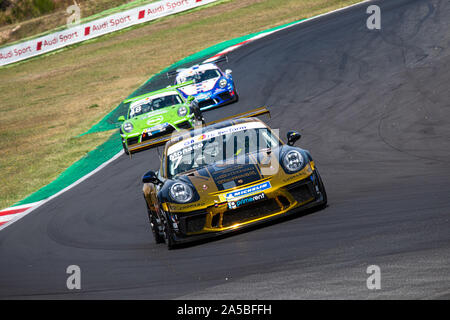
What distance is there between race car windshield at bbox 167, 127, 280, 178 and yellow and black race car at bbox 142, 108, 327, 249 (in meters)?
0.01

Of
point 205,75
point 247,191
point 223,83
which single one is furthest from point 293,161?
point 205,75

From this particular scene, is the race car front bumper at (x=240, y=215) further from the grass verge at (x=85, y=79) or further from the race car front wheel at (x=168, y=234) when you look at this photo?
the grass verge at (x=85, y=79)

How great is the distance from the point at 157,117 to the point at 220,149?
685 cm

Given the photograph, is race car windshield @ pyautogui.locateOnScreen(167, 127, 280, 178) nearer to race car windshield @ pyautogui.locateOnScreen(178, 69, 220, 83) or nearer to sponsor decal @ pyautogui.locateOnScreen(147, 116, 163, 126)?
sponsor decal @ pyautogui.locateOnScreen(147, 116, 163, 126)

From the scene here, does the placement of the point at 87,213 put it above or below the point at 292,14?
below

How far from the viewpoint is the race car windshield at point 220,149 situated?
771 centimetres

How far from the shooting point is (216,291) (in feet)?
16.9

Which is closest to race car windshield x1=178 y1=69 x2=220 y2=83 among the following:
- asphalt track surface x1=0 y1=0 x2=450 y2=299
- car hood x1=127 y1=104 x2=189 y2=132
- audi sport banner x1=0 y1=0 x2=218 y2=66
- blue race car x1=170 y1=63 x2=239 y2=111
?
blue race car x1=170 y1=63 x2=239 y2=111

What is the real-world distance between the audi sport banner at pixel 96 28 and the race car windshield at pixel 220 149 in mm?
32832

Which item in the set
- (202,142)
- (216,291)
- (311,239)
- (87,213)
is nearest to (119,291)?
(216,291)

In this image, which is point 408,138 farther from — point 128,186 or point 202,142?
point 128,186

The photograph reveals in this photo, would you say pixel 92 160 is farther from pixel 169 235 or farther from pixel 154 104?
pixel 169 235

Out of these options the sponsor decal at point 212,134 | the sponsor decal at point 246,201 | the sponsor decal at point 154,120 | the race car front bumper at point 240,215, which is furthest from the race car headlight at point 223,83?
the sponsor decal at point 246,201

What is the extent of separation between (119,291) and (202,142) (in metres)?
2.63
